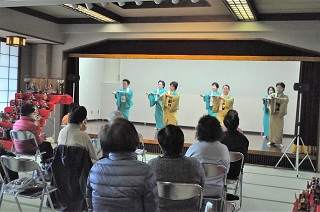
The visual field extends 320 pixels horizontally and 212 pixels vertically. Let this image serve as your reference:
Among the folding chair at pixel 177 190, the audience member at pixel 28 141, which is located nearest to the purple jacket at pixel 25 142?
the audience member at pixel 28 141

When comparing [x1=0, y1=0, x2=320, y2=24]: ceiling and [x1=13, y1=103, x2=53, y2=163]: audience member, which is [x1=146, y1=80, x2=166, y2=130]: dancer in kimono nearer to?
[x1=0, y1=0, x2=320, y2=24]: ceiling

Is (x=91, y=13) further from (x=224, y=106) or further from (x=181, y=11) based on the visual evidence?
(x=224, y=106)

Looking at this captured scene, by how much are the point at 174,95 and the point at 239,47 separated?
1.85 meters

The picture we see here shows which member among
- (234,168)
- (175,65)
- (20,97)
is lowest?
(234,168)

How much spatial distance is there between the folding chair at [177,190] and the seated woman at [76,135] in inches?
49.5

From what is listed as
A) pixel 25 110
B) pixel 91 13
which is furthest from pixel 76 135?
pixel 91 13

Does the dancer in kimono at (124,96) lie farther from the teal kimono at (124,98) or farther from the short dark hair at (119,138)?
the short dark hair at (119,138)

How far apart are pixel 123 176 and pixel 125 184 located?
0.13ft

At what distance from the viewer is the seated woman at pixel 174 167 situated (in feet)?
7.11

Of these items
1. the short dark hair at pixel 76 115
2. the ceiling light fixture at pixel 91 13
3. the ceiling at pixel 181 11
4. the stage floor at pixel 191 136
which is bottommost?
the stage floor at pixel 191 136

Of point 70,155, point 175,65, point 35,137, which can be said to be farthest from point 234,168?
point 175,65

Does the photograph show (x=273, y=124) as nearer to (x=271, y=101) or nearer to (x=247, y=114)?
(x=271, y=101)

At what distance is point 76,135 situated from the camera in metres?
3.16

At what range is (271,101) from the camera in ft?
23.4
